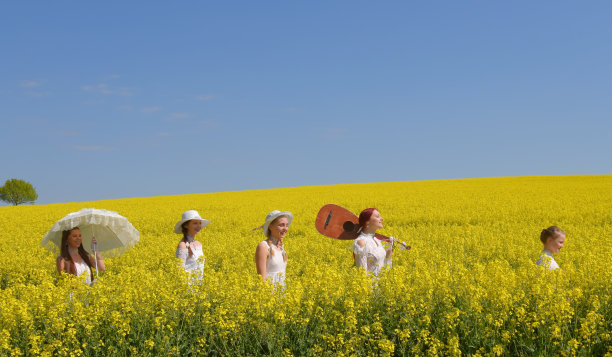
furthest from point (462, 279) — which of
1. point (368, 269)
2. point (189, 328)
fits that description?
point (189, 328)

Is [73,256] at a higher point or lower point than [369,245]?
higher

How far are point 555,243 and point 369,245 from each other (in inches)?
103

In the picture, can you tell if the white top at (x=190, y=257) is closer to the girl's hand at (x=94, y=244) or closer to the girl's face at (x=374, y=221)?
the girl's hand at (x=94, y=244)

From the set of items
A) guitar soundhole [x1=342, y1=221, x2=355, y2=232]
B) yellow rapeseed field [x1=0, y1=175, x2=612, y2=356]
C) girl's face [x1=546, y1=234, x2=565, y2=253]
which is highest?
guitar soundhole [x1=342, y1=221, x2=355, y2=232]

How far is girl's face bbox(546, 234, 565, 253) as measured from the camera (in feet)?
22.0

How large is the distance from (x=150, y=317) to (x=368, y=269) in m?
2.84

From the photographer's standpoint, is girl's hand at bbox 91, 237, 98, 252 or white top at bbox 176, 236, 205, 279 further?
girl's hand at bbox 91, 237, 98, 252

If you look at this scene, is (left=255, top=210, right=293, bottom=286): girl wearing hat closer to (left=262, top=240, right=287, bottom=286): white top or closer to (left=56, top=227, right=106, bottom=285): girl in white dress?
(left=262, top=240, right=287, bottom=286): white top

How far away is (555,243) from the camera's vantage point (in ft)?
22.1

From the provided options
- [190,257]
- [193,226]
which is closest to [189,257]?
[190,257]

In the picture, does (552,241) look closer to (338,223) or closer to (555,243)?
(555,243)

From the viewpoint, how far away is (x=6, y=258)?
13664mm

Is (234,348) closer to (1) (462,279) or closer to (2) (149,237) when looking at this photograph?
(1) (462,279)

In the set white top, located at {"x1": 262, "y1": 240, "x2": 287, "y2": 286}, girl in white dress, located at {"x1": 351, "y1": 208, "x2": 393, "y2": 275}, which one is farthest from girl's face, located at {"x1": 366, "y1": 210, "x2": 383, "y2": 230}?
white top, located at {"x1": 262, "y1": 240, "x2": 287, "y2": 286}
